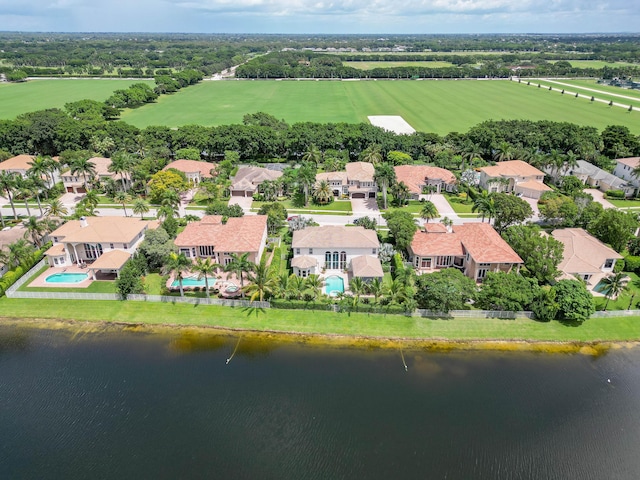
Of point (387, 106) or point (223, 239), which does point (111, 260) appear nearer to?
point (223, 239)

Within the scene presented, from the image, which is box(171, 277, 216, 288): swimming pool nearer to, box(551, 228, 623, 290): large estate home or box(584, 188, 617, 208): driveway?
box(551, 228, 623, 290): large estate home

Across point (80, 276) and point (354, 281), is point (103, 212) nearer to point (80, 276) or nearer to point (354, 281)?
point (80, 276)

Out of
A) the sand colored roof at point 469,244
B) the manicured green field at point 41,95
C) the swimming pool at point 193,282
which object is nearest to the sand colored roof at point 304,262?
the swimming pool at point 193,282

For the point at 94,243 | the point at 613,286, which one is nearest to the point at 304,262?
the point at 94,243

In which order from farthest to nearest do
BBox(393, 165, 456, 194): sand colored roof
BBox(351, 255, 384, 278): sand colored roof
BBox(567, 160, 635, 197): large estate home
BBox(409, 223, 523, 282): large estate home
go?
BBox(393, 165, 456, 194): sand colored roof → BBox(567, 160, 635, 197): large estate home → BBox(409, 223, 523, 282): large estate home → BBox(351, 255, 384, 278): sand colored roof

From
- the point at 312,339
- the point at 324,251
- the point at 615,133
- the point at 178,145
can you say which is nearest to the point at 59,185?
the point at 178,145

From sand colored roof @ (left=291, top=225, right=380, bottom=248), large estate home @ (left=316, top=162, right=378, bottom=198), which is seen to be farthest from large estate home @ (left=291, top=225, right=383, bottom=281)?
large estate home @ (left=316, top=162, right=378, bottom=198)
